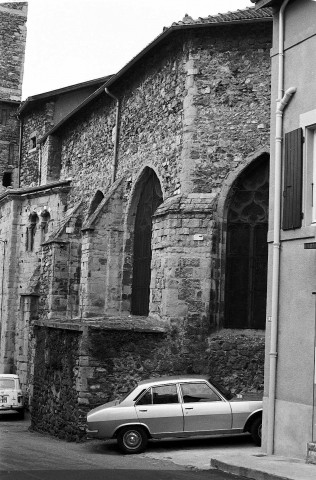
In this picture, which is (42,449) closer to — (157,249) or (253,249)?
(157,249)

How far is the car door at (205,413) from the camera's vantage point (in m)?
14.1

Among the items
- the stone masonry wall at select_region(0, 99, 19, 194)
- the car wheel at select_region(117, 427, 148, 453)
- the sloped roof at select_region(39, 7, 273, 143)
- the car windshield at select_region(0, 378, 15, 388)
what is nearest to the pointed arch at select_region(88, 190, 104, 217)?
the car windshield at select_region(0, 378, 15, 388)

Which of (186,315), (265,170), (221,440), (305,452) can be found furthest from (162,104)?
(305,452)

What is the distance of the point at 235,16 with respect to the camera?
1803cm

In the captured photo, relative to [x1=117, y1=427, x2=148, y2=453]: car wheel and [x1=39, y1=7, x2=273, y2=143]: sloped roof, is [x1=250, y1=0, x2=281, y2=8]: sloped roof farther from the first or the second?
[x1=117, y1=427, x2=148, y2=453]: car wheel

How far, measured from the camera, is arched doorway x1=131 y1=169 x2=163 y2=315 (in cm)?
2098

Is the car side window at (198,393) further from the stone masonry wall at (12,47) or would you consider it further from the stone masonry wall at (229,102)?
the stone masonry wall at (12,47)

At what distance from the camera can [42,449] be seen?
1495 centimetres

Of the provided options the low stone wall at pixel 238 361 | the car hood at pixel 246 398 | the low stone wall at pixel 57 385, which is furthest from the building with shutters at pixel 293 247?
the low stone wall at pixel 57 385

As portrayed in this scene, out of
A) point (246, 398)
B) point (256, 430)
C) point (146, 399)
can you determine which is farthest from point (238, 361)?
point (146, 399)

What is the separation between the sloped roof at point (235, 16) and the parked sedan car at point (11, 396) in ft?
38.4

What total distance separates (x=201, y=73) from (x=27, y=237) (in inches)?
519

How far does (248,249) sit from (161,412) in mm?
5206

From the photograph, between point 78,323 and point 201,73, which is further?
point 201,73
